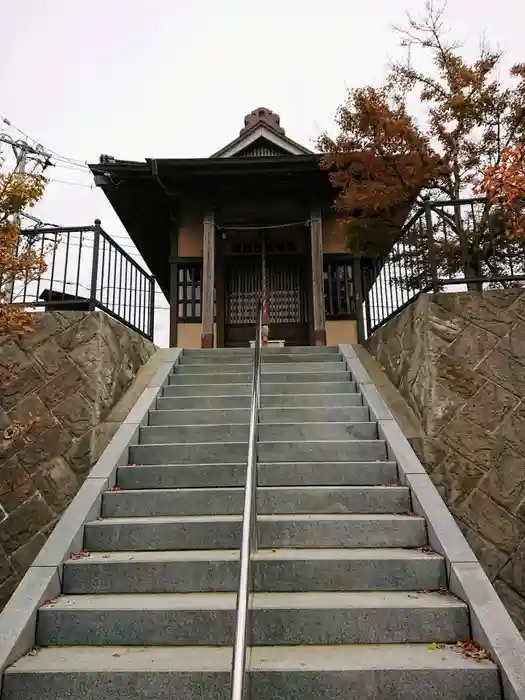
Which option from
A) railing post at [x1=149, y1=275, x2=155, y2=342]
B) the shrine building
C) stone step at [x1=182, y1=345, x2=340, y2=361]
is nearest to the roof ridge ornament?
the shrine building

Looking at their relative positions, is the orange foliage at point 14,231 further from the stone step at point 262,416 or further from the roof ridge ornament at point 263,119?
the roof ridge ornament at point 263,119

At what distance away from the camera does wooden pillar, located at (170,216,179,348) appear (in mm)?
9102

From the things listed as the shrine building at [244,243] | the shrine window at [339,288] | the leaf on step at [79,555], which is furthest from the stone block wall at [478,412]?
the shrine window at [339,288]

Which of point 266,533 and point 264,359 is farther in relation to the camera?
point 264,359

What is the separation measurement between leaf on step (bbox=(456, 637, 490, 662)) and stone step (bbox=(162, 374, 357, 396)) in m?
2.96

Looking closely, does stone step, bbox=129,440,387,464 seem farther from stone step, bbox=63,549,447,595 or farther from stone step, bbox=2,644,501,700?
stone step, bbox=2,644,501,700

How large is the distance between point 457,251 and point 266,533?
12.1 feet

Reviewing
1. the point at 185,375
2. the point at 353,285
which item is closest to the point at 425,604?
the point at 185,375

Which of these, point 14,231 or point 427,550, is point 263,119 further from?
point 427,550

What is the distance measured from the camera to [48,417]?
15.2 ft

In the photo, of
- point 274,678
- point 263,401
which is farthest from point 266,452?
point 274,678

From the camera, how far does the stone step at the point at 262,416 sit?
4828 millimetres

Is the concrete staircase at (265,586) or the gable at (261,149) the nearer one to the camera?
the concrete staircase at (265,586)

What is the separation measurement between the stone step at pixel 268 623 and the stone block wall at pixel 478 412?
137 cm
